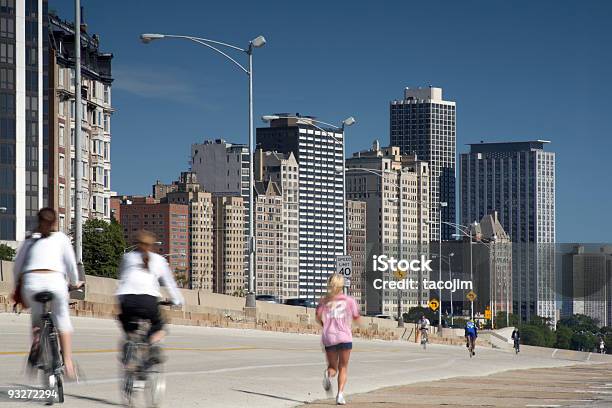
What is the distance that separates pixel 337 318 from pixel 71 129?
11976 cm

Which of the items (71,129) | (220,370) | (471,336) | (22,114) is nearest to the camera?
(220,370)

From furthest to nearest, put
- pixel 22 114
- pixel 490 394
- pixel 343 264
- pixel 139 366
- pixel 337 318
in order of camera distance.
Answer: pixel 22 114, pixel 343 264, pixel 490 394, pixel 337 318, pixel 139 366

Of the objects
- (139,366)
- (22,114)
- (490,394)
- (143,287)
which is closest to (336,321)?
(490,394)

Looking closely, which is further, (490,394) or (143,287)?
(490,394)

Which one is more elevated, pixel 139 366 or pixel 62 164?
pixel 62 164

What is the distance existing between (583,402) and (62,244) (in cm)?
774

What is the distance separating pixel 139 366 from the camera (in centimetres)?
1336

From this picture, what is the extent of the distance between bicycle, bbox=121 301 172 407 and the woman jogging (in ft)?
12.2

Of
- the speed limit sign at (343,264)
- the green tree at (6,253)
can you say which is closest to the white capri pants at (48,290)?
the speed limit sign at (343,264)

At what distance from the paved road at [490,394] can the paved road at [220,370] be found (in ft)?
2.16

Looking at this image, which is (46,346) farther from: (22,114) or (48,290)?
(22,114)

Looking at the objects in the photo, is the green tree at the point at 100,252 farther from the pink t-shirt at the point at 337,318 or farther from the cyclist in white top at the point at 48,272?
the cyclist in white top at the point at 48,272

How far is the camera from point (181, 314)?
44.6 m

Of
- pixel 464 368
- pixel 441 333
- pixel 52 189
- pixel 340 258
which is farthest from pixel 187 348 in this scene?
pixel 52 189
